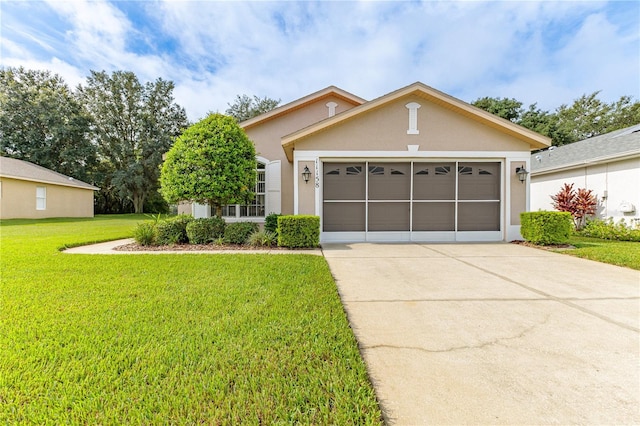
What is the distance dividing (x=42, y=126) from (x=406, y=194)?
113 ft

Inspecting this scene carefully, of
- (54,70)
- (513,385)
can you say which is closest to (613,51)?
(513,385)

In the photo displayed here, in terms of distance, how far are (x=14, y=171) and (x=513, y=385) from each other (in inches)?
968

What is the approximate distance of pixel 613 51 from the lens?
11.3 metres

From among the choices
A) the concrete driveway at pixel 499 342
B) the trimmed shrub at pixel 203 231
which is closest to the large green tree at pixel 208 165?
the trimmed shrub at pixel 203 231

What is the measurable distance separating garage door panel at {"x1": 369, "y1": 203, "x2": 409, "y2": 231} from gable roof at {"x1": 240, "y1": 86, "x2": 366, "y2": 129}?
477 centimetres

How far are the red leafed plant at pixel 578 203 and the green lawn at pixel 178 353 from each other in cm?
1204

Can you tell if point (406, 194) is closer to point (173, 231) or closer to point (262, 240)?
point (262, 240)

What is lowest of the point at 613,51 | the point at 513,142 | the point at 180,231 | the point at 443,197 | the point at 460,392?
the point at 460,392

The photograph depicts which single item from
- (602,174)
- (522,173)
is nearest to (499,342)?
(522,173)

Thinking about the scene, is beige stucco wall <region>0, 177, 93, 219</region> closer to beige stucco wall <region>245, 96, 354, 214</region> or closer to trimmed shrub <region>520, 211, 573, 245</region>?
beige stucco wall <region>245, 96, 354, 214</region>

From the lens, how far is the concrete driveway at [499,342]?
5.81 ft

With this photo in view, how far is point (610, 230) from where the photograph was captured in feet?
31.7

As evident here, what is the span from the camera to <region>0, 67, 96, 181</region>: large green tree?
83.0 ft

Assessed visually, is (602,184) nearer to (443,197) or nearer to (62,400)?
(443,197)
